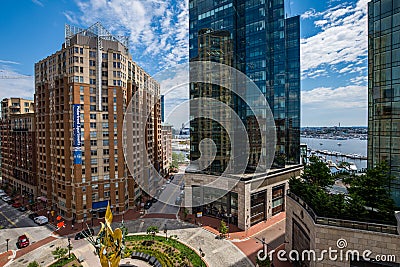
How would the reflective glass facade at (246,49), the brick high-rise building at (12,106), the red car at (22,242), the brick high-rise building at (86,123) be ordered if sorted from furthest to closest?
the brick high-rise building at (12,106) → the reflective glass facade at (246,49) → the brick high-rise building at (86,123) → the red car at (22,242)

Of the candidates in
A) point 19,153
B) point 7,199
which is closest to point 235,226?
point 7,199

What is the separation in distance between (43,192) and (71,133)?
19.8 meters

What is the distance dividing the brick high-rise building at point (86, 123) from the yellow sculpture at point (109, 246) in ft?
77.5

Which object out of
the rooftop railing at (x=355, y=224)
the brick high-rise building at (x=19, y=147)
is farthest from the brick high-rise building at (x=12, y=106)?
the rooftop railing at (x=355, y=224)

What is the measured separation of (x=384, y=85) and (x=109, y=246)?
34.4 meters

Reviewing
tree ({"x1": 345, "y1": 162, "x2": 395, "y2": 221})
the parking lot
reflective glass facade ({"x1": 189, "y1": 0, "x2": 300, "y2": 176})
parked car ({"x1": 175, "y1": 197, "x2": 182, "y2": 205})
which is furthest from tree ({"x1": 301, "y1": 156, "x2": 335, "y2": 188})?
the parking lot

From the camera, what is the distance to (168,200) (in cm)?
5322

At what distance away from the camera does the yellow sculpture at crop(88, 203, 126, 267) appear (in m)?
19.8

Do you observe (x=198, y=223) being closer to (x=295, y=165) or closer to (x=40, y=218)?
(x=295, y=165)

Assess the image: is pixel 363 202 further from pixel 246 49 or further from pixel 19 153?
pixel 19 153

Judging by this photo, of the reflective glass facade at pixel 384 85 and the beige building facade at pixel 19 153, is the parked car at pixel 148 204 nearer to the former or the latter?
the beige building facade at pixel 19 153

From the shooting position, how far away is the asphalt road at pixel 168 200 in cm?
4626

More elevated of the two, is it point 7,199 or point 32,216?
point 32,216

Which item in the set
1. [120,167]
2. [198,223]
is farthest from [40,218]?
[198,223]
